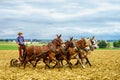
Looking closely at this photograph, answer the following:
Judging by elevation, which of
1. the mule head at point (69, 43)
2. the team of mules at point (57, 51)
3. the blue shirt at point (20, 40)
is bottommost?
the team of mules at point (57, 51)

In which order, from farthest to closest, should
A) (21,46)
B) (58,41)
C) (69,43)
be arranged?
(21,46) < (69,43) < (58,41)

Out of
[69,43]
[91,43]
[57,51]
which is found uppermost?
[69,43]

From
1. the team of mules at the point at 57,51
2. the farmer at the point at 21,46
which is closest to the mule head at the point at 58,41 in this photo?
the team of mules at the point at 57,51

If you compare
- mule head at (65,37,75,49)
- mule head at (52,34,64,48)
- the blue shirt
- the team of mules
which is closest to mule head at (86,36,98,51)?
the team of mules

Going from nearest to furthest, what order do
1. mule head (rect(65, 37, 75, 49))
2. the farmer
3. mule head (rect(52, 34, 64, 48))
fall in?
mule head (rect(52, 34, 64, 48))
mule head (rect(65, 37, 75, 49))
the farmer

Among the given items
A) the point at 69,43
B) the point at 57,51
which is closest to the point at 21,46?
the point at 57,51

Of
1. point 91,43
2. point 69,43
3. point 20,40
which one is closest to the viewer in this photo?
point 69,43

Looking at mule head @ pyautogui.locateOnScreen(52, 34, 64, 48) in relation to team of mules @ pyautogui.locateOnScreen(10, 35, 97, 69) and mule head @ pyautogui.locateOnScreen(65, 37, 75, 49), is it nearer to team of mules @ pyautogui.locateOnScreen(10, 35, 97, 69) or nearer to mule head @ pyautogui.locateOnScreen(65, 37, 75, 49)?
team of mules @ pyautogui.locateOnScreen(10, 35, 97, 69)

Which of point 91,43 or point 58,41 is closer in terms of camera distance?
point 58,41

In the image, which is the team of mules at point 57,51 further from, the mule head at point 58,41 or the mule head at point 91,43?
the mule head at point 91,43

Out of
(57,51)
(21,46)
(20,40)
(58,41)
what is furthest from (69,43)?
(20,40)

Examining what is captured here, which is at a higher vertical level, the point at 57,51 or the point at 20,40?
the point at 20,40

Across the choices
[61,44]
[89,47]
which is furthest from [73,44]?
[89,47]

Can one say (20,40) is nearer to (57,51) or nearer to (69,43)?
(57,51)
